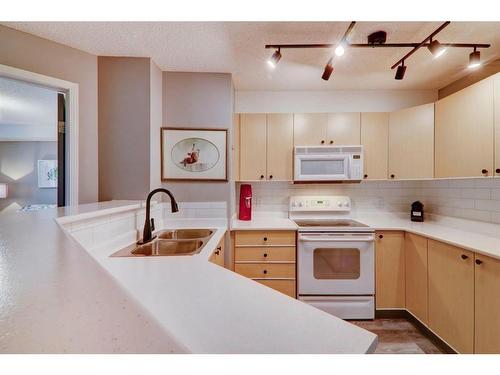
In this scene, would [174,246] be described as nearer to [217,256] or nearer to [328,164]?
[217,256]

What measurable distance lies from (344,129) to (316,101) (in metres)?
0.51

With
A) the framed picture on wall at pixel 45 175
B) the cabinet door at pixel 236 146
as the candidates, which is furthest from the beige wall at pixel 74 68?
the framed picture on wall at pixel 45 175

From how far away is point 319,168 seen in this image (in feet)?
8.20

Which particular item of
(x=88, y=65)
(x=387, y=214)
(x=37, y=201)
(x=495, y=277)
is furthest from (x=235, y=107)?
(x=37, y=201)

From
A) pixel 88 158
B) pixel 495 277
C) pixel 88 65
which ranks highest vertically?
pixel 88 65

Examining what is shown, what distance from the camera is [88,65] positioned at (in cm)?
193

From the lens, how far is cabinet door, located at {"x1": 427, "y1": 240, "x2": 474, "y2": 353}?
159 cm

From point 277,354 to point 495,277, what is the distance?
1709mm

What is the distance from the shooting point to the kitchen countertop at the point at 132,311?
1.02ft

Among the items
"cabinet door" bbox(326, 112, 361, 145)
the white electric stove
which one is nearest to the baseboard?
the white electric stove
